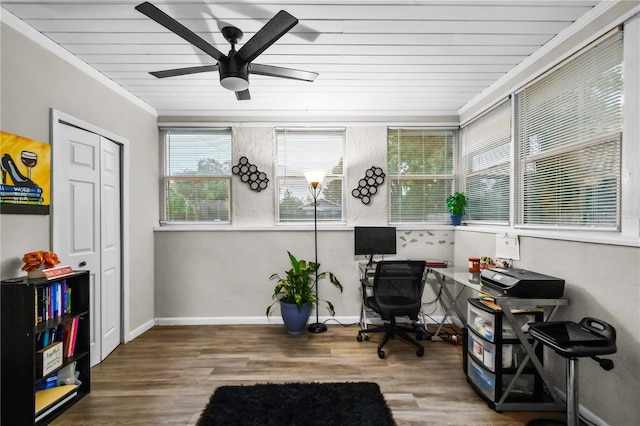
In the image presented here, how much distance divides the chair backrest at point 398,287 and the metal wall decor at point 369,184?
1138mm

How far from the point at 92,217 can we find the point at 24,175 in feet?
2.42

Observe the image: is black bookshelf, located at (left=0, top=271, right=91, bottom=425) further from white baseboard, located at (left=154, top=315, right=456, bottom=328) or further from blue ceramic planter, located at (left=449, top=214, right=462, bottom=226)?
blue ceramic planter, located at (left=449, top=214, right=462, bottom=226)

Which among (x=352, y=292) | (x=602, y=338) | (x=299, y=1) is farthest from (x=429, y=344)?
(x=299, y=1)

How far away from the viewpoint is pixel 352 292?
3.80 m

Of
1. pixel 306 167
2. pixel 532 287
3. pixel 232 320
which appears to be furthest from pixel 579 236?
pixel 232 320

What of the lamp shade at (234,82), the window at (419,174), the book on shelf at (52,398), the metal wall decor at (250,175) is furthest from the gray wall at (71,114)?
the window at (419,174)

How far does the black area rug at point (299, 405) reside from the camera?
2.01 metres

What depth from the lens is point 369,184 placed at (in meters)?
3.85

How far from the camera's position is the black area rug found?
201cm

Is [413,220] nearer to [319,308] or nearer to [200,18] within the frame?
[319,308]

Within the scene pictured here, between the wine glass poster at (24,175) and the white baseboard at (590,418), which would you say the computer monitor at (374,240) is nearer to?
the white baseboard at (590,418)

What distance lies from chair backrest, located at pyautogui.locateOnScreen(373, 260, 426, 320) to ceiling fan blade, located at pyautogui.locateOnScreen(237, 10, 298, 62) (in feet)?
6.72

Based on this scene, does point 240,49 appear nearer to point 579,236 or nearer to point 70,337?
point 70,337

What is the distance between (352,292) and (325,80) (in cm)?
244
